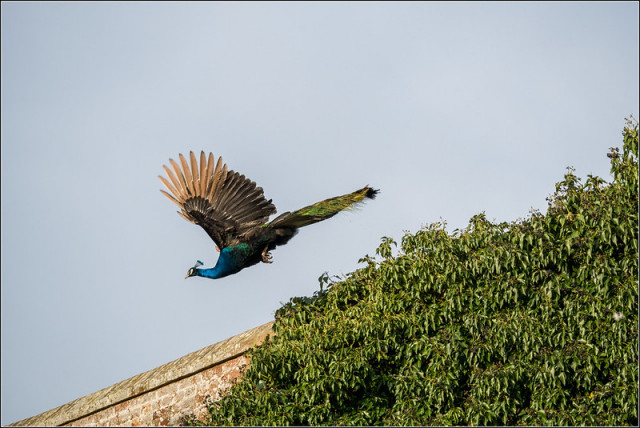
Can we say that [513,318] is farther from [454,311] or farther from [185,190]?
[185,190]

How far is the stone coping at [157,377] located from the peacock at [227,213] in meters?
0.86

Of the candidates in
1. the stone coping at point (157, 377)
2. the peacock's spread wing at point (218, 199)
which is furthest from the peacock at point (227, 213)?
the stone coping at point (157, 377)

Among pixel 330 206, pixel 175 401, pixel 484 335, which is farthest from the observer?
pixel 175 401

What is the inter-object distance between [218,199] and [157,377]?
2.20 meters

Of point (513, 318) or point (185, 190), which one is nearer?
point (513, 318)

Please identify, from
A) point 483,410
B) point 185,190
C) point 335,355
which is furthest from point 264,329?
point 483,410

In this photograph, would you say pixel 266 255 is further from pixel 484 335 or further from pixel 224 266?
pixel 484 335

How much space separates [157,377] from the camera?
952cm

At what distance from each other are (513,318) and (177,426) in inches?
148

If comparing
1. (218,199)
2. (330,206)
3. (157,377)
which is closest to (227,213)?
(218,199)

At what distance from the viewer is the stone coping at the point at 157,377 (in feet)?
28.8

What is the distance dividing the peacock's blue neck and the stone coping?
0.73 meters

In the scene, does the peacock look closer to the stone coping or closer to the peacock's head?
the peacock's head

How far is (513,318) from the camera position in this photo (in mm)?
7227
